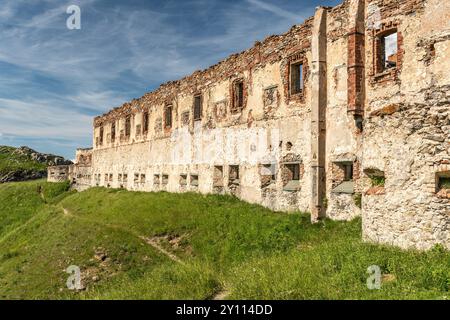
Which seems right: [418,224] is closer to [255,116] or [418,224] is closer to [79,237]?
[255,116]

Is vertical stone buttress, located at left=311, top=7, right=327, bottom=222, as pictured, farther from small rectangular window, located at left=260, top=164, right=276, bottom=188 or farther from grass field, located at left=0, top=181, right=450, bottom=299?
small rectangular window, located at left=260, top=164, right=276, bottom=188

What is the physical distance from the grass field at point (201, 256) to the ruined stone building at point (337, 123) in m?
0.73

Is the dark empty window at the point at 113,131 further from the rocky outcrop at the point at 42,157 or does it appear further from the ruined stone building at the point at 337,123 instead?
the rocky outcrop at the point at 42,157

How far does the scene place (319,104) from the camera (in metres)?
13.0

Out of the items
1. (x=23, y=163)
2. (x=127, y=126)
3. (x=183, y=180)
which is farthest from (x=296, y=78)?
(x=23, y=163)

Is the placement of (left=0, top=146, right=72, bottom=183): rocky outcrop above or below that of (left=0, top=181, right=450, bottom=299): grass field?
above

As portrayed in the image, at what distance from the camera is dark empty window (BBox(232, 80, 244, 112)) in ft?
58.1

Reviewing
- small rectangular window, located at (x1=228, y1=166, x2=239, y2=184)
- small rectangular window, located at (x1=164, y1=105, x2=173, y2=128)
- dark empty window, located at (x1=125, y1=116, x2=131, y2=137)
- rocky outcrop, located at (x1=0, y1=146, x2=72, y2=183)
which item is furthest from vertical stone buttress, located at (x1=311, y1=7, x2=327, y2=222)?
rocky outcrop, located at (x1=0, y1=146, x2=72, y2=183)

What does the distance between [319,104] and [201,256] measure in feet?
20.3

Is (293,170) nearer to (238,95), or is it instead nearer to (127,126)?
(238,95)

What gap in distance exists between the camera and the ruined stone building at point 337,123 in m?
7.93

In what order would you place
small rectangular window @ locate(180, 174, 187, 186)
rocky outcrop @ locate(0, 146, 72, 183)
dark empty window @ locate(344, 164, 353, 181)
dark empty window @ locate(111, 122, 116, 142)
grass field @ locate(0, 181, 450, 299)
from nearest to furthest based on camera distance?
grass field @ locate(0, 181, 450, 299) → dark empty window @ locate(344, 164, 353, 181) → small rectangular window @ locate(180, 174, 187, 186) → dark empty window @ locate(111, 122, 116, 142) → rocky outcrop @ locate(0, 146, 72, 183)

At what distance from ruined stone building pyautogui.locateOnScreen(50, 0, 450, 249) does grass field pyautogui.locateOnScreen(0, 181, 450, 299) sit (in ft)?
2.39

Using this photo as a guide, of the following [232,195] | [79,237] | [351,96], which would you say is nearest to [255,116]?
[232,195]
